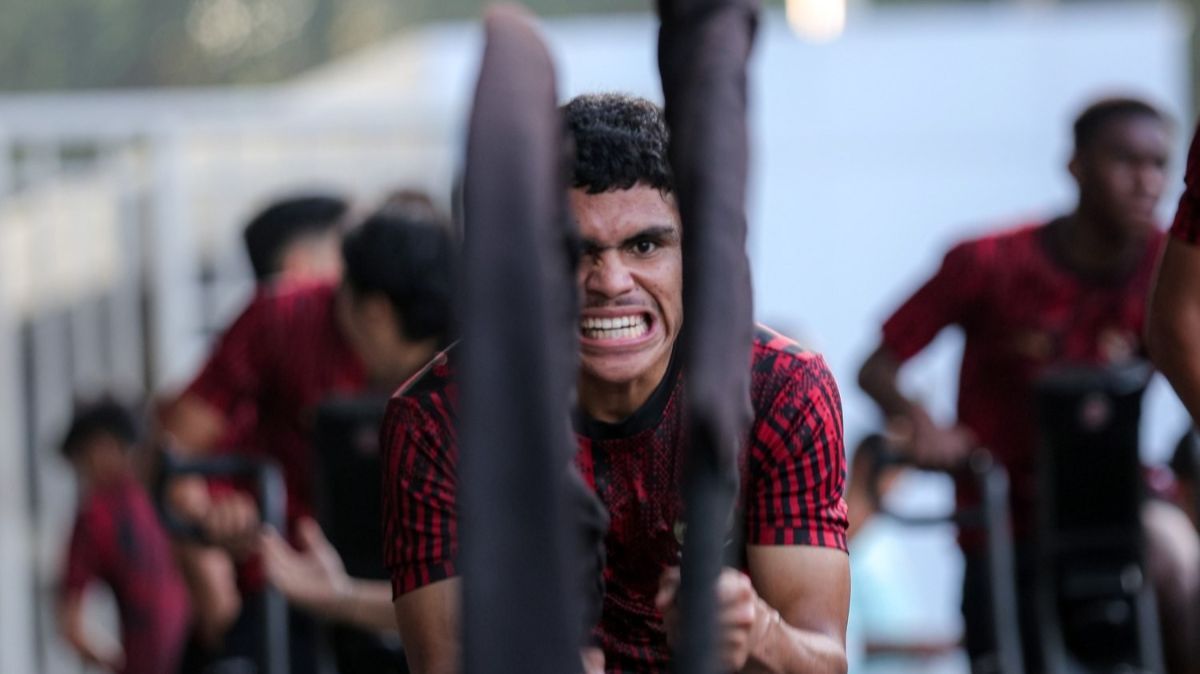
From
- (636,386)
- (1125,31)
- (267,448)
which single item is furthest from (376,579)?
(1125,31)

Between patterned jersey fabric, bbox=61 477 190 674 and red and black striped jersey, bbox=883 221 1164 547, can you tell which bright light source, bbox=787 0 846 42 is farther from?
red and black striped jersey, bbox=883 221 1164 547

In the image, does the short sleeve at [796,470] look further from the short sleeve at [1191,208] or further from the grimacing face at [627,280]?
the short sleeve at [1191,208]

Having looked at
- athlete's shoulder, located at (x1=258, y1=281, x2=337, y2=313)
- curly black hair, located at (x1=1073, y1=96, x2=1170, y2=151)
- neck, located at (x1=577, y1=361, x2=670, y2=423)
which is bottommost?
neck, located at (x1=577, y1=361, x2=670, y2=423)

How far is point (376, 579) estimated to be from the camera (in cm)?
545

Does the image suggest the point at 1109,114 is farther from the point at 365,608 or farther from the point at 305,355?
the point at 365,608

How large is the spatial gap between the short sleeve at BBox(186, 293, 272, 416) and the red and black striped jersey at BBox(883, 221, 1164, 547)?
163cm

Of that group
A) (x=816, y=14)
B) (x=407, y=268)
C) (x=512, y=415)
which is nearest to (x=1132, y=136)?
(x=407, y=268)

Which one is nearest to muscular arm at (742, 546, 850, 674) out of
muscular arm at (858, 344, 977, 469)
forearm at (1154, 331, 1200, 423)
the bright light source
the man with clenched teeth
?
the man with clenched teeth

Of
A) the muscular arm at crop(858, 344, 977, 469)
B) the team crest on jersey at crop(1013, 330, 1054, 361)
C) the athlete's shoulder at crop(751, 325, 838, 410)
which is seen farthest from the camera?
the team crest on jersey at crop(1013, 330, 1054, 361)

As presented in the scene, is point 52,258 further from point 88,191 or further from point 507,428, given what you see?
point 507,428

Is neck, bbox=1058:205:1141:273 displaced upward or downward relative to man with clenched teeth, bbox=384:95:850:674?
upward

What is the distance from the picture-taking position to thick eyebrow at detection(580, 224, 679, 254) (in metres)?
2.92

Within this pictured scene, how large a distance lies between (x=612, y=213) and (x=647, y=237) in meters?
0.06

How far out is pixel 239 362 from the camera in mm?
6199
